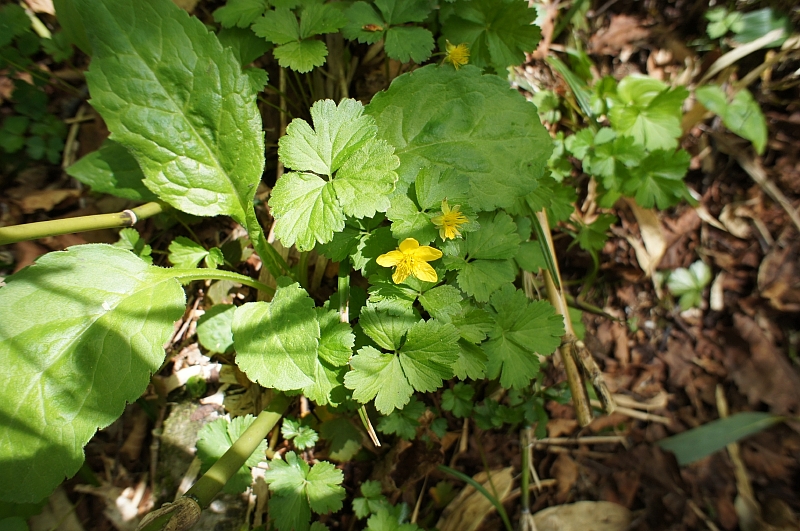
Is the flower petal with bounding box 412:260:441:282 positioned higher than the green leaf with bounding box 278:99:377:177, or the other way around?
the green leaf with bounding box 278:99:377:177

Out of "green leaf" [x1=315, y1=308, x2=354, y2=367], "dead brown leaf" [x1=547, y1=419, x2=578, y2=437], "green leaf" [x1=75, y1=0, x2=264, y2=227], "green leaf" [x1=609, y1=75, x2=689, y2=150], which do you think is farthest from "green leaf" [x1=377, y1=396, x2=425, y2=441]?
"green leaf" [x1=609, y1=75, x2=689, y2=150]

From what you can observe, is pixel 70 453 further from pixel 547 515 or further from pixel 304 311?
pixel 547 515

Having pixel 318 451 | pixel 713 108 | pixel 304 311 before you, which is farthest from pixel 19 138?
pixel 713 108

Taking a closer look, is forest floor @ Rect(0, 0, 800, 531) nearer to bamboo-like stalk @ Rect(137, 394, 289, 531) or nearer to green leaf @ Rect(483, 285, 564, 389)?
bamboo-like stalk @ Rect(137, 394, 289, 531)

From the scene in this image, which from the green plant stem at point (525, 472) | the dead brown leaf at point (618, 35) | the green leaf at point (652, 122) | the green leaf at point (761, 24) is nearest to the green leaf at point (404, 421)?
the green plant stem at point (525, 472)

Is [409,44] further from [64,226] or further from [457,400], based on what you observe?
[457,400]

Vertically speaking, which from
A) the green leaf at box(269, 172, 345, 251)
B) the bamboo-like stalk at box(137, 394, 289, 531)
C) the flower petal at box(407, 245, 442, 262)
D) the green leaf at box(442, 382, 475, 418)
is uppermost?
the green leaf at box(269, 172, 345, 251)

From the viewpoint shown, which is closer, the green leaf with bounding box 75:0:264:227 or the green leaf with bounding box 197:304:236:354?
the green leaf with bounding box 75:0:264:227
